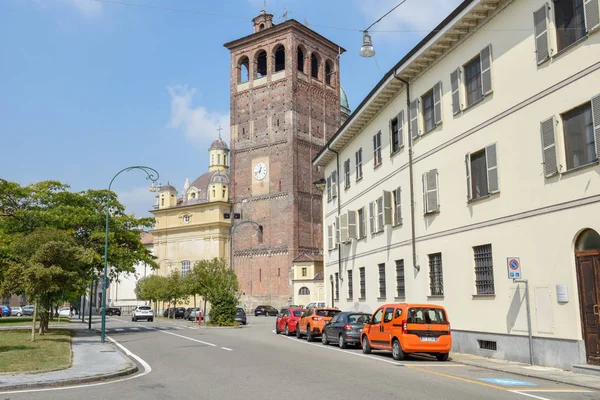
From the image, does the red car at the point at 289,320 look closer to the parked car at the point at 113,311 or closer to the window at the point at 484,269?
the window at the point at 484,269

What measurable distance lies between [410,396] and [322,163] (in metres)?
29.2

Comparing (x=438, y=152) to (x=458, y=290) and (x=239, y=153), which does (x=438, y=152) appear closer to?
(x=458, y=290)

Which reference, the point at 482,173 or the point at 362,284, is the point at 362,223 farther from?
the point at 482,173

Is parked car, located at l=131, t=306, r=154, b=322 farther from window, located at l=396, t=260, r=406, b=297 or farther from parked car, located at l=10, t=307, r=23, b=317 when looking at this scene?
window, located at l=396, t=260, r=406, b=297

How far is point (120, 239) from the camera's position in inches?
1399

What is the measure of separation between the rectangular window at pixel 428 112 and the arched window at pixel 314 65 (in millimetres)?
58564

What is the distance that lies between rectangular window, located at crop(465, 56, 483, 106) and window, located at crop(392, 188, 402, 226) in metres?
6.12

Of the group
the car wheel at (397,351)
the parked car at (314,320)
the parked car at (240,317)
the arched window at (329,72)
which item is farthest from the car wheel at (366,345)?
the arched window at (329,72)

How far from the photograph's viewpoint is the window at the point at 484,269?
702 inches

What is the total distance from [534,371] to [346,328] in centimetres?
847

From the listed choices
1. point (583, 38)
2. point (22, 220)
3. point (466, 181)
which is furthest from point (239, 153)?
point (583, 38)

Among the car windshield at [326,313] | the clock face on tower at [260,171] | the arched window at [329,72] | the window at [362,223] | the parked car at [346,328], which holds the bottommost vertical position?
the parked car at [346,328]

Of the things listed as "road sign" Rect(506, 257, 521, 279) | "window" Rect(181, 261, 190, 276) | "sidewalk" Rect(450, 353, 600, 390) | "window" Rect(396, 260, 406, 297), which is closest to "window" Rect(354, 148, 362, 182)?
"window" Rect(396, 260, 406, 297)

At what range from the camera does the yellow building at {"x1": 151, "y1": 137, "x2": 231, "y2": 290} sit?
83938 mm
